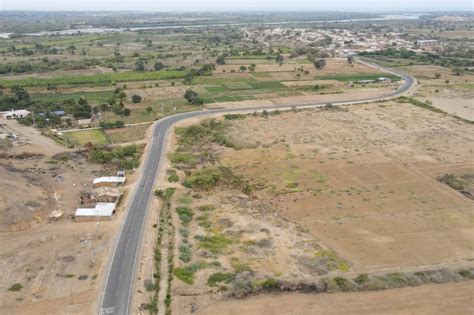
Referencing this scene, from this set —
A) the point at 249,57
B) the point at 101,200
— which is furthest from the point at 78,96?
the point at 249,57

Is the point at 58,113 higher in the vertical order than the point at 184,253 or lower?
higher

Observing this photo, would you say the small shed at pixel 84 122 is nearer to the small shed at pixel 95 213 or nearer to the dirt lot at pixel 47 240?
the dirt lot at pixel 47 240

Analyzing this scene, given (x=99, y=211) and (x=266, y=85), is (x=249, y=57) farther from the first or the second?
(x=99, y=211)

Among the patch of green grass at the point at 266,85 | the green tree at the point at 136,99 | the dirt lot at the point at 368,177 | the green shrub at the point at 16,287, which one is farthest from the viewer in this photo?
the patch of green grass at the point at 266,85

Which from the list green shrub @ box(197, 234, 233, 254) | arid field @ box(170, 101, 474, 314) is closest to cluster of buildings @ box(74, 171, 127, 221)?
arid field @ box(170, 101, 474, 314)

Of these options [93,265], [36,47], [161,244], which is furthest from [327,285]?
[36,47]

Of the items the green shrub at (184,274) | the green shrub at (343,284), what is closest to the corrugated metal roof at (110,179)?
the green shrub at (184,274)
